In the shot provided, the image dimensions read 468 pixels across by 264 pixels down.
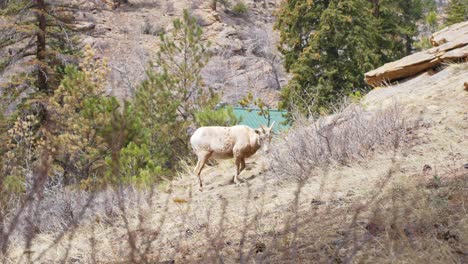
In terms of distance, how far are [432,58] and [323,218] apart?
24.3 feet

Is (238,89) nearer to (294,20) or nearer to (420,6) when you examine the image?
(420,6)

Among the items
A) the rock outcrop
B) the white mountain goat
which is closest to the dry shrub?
the white mountain goat

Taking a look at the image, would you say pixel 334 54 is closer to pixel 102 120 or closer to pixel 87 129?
pixel 102 120

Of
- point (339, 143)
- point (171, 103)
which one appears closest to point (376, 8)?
point (171, 103)

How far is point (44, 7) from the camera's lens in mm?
15562

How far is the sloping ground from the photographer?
3.29 meters

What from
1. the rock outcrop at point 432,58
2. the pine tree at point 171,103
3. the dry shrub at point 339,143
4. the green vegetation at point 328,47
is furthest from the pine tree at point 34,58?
the dry shrub at point 339,143

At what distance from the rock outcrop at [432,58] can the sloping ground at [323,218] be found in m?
2.61

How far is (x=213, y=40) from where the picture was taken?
3956 centimetres

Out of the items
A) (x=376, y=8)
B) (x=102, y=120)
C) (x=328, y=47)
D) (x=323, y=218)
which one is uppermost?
(x=323, y=218)

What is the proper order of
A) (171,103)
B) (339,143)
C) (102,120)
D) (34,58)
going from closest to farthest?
(339,143) → (102,120) → (171,103) → (34,58)

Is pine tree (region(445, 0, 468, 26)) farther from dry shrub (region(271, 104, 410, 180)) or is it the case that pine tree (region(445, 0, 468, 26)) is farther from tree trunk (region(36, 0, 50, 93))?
dry shrub (region(271, 104, 410, 180))

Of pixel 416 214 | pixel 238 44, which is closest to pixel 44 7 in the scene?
pixel 416 214

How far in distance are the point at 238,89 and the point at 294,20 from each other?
17.4 meters
